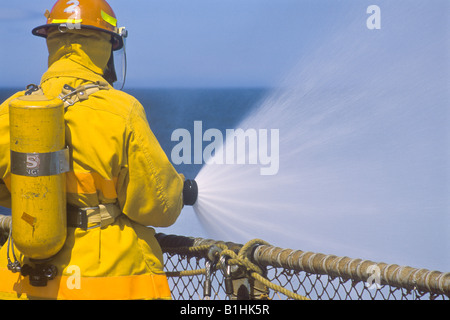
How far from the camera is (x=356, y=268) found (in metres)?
3.04

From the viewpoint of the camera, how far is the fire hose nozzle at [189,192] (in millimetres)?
3740

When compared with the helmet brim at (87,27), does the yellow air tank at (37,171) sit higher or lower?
lower

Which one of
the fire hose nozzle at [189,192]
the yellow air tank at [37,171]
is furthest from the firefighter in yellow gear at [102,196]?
the fire hose nozzle at [189,192]

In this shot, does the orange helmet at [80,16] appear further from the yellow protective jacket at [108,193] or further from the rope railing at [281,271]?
the rope railing at [281,271]

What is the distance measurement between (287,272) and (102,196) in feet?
3.32

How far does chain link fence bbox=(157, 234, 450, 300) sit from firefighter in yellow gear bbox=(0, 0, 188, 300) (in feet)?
1.16

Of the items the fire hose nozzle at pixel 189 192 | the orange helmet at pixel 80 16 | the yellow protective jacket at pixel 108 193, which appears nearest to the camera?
the yellow protective jacket at pixel 108 193

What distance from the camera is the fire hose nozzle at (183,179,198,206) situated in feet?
12.3

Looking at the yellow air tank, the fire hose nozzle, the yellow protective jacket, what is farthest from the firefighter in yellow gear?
the fire hose nozzle

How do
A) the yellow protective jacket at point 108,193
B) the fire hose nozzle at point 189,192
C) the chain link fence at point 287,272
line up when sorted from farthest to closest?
the fire hose nozzle at point 189,192, the yellow protective jacket at point 108,193, the chain link fence at point 287,272

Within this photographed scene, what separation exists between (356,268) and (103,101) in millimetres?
1426

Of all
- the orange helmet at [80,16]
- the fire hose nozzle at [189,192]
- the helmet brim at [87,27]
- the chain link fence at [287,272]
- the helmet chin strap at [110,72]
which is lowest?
the chain link fence at [287,272]

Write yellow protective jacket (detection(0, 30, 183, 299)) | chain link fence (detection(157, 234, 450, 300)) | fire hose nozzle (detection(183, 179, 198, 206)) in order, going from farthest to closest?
1. fire hose nozzle (detection(183, 179, 198, 206))
2. yellow protective jacket (detection(0, 30, 183, 299))
3. chain link fence (detection(157, 234, 450, 300))

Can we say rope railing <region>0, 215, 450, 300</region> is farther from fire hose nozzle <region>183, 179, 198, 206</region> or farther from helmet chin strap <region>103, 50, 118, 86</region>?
helmet chin strap <region>103, 50, 118, 86</region>
